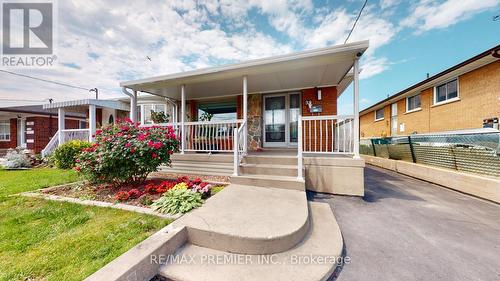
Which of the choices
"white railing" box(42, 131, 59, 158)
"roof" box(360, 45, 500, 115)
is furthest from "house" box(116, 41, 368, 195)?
"white railing" box(42, 131, 59, 158)

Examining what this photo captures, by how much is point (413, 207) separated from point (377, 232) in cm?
165

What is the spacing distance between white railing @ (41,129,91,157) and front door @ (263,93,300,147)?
8.61m

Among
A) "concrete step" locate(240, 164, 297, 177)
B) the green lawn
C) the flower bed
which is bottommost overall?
the green lawn

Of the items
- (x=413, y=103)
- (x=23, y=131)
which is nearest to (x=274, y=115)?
(x=413, y=103)

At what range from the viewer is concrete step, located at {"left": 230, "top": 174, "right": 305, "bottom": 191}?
361cm

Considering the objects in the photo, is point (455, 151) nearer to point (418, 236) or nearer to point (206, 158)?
point (418, 236)

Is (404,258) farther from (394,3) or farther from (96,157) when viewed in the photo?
(394,3)

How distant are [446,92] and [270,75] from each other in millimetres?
9232

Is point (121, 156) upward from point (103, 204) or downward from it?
upward

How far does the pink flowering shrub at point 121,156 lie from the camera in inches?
143

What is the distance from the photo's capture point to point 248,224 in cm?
218

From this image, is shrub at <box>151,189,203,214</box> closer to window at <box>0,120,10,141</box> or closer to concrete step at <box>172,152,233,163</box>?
concrete step at <box>172,152,233,163</box>

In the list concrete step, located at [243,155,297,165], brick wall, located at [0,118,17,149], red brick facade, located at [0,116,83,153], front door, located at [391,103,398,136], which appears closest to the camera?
concrete step, located at [243,155,297,165]

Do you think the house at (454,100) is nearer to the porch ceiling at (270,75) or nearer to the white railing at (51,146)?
the porch ceiling at (270,75)
